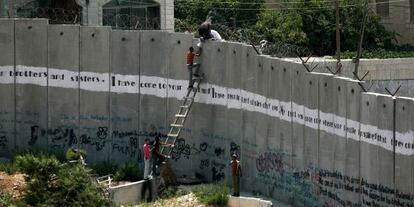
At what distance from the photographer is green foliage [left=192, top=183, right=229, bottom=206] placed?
23.9 meters

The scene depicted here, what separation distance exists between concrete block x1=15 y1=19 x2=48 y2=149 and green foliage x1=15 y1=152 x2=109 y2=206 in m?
5.82

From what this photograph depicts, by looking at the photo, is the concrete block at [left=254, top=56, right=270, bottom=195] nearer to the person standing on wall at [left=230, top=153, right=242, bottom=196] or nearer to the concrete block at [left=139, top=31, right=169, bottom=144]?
the person standing on wall at [left=230, top=153, right=242, bottom=196]

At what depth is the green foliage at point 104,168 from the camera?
27547 mm

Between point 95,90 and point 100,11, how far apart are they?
9679 millimetres

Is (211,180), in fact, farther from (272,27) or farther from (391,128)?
(272,27)

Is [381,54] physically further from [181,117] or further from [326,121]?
[326,121]

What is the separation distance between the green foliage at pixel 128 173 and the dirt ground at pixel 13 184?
2.49m

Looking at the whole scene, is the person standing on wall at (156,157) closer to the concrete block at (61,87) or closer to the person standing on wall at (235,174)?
the person standing on wall at (235,174)

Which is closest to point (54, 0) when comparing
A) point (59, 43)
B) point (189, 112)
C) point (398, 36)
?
point (59, 43)

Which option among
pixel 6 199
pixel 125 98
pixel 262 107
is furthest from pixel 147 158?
pixel 6 199

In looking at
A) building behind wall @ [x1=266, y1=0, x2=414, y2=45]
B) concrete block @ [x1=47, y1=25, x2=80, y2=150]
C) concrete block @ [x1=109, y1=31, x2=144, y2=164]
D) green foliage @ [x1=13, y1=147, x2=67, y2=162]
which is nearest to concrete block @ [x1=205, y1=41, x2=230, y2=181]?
concrete block @ [x1=109, y1=31, x2=144, y2=164]

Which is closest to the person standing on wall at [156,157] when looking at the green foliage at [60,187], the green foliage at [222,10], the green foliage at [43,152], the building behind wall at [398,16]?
the green foliage at [43,152]

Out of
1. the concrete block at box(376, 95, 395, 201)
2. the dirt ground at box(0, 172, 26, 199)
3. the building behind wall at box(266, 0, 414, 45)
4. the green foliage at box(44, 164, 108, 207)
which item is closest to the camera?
the concrete block at box(376, 95, 395, 201)

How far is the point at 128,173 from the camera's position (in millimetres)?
27094
